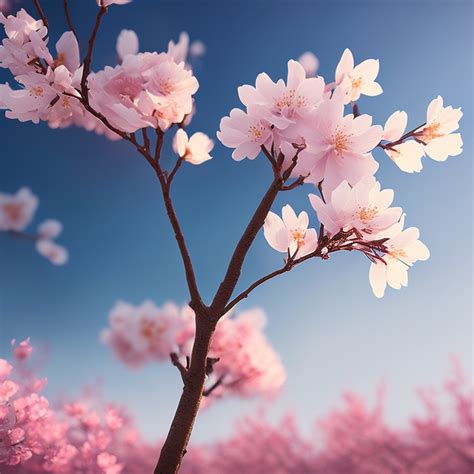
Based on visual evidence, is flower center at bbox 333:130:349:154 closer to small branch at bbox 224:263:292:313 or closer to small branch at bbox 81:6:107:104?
small branch at bbox 224:263:292:313

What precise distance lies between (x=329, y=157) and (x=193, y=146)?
0.29 metres

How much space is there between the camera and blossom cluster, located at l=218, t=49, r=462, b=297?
0.95m

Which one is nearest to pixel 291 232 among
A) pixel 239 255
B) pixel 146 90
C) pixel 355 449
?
pixel 239 255

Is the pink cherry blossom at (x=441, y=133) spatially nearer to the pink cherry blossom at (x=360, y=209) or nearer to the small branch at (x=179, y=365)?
the pink cherry blossom at (x=360, y=209)

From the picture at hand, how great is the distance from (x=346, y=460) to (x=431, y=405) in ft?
3.97

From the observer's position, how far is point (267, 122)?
0.99 metres

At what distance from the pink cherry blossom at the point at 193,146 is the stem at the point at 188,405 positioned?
375mm

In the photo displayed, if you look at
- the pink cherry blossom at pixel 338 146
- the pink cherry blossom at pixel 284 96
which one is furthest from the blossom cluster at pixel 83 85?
the pink cherry blossom at pixel 338 146

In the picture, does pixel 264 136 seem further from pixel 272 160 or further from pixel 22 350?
pixel 22 350

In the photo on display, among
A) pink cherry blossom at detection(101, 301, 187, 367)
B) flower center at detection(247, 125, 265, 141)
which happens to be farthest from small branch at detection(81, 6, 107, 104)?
pink cherry blossom at detection(101, 301, 187, 367)

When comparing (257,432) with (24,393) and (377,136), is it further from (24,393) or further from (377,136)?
(377,136)

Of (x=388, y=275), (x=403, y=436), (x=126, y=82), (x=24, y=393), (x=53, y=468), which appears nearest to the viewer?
(x=126, y=82)

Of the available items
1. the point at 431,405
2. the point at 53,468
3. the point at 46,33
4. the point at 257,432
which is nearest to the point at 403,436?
the point at 431,405

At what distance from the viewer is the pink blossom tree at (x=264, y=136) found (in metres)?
0.93
